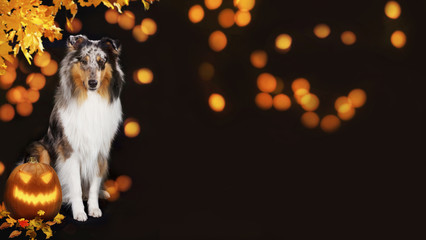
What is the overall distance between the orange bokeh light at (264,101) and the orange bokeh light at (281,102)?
1.3 inches

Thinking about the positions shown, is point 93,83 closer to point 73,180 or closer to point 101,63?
point 101,63

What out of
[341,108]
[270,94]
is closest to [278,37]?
[270,94]

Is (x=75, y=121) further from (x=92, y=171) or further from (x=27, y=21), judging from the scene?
(x=27, y=21)

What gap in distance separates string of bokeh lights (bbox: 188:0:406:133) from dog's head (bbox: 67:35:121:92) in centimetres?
60

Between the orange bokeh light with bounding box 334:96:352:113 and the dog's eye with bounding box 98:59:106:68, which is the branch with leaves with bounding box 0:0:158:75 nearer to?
the dog's eye with bounding box 98:59:106:68

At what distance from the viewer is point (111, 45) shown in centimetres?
373

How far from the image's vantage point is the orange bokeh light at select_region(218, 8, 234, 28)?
3.87 m

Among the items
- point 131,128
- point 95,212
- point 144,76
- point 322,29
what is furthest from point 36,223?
point 322,29

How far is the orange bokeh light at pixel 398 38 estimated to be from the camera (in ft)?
12.6

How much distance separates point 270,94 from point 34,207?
1633 millimetres

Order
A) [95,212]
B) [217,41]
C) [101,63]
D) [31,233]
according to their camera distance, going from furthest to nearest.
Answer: [217,41]
[95,212]
[101,63]
[31,233]

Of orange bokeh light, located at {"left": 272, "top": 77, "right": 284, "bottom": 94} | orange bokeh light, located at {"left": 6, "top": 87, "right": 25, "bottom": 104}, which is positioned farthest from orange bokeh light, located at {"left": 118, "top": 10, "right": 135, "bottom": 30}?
orange bokeh light, located at {"left": 272, "top": 77, "right": 284, "bottom": 94}

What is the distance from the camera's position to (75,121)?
3760 millimetres

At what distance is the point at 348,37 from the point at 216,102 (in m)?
0.94
